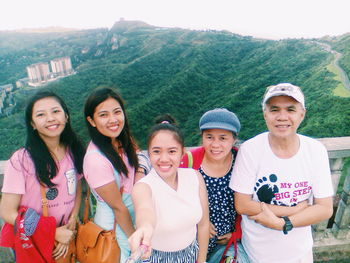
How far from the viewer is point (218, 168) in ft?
6.39

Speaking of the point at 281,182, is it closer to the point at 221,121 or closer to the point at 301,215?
the point at 301,215

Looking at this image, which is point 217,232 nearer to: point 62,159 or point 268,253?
point 268,253

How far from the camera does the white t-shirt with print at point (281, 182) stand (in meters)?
1.75

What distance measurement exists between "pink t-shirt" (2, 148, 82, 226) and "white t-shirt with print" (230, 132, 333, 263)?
1196 mm

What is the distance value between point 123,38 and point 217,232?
2977 inches

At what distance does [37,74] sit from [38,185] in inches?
2064

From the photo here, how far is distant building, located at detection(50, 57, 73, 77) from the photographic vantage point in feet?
160

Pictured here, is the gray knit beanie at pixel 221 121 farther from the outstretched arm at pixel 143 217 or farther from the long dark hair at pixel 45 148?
the long dark hair at pixel 45 148

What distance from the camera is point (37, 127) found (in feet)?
6.18

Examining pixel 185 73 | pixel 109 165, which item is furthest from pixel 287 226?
pixel 185 73

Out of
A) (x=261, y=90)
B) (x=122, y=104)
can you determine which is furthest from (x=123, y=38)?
(x=122, y=104)

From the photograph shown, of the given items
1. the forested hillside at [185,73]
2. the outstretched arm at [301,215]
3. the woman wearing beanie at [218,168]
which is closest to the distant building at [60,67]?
the forested hillside at [185,73]

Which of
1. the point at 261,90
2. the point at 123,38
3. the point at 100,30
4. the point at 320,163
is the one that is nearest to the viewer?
the point at 320,163

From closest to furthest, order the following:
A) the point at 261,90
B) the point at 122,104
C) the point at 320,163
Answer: the point at 320,163 < the point at 122,104 < the point at 261,90
